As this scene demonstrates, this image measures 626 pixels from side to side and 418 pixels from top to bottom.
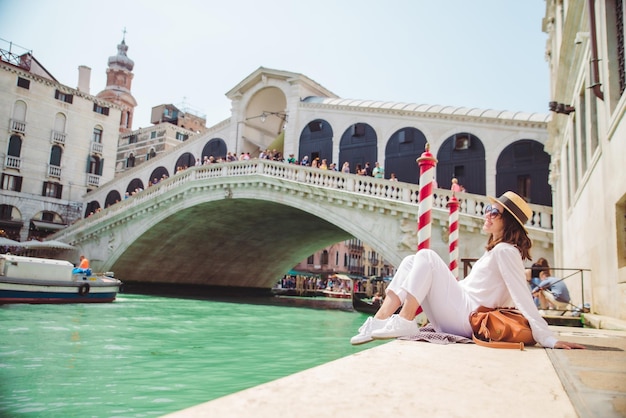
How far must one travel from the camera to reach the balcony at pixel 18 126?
2205cm

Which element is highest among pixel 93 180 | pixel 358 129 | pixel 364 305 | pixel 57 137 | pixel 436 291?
pixel 57 137

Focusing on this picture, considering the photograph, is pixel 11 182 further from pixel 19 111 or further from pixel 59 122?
pixel 59 122

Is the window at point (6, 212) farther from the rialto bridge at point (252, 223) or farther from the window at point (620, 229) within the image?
the window at point (620, 229)

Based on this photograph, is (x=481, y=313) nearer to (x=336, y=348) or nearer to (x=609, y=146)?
(x=609, y=146)

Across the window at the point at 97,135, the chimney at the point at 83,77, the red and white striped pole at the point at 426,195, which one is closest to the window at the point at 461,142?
the red and white striped pole at the point at 426,195

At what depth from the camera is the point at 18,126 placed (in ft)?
73.0

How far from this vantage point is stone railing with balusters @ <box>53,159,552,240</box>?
10570mm

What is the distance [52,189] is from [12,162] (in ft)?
7.03

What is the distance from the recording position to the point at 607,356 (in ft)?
6.99

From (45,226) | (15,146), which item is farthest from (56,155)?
(45,226)

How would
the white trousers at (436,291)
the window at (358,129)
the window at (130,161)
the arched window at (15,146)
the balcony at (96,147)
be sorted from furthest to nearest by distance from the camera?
the window at (130,161) → the balcony at (96,147) → the arched window at (15,146) → the window at (358,129) → the white trousers at (436,291)

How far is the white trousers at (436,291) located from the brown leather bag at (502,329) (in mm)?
87

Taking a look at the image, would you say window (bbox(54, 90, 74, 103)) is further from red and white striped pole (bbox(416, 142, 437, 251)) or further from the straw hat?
the straw hat

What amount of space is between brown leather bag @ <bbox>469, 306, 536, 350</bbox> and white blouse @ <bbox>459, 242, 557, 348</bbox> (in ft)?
0.16
